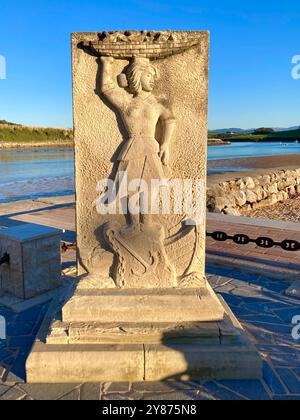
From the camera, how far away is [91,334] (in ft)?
9.50

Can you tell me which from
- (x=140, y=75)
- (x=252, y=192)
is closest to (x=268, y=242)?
(x=140, y=75)

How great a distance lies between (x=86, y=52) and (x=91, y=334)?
7.88 feet

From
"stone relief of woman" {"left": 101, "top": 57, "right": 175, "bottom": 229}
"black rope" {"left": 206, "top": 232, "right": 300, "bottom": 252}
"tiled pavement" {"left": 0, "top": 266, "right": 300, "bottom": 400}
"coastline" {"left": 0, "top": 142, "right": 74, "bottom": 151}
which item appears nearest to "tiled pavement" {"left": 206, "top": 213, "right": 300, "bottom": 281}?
"black rope" {"left": 206, "top": 232, "right": 300, "bottom": 252}

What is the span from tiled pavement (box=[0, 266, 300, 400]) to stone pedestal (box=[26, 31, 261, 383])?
0.10 metres

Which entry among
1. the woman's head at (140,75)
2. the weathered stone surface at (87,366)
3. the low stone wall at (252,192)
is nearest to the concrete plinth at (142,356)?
the weathered stone surface at (87,366)

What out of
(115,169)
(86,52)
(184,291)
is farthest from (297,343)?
(86,52)

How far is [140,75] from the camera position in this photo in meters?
2.93

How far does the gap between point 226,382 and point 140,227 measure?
1.46 metres

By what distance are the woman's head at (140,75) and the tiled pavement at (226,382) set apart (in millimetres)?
2463

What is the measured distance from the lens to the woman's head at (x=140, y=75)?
2.93 meters

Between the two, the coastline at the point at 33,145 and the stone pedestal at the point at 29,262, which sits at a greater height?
the coastline at the point at 33,145

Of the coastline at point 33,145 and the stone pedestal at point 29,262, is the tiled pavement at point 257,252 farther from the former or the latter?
the coastline at point 33,145

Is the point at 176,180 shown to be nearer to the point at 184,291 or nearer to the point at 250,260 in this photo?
the point at 184,291

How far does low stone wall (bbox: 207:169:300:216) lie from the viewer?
1120 centimetres
